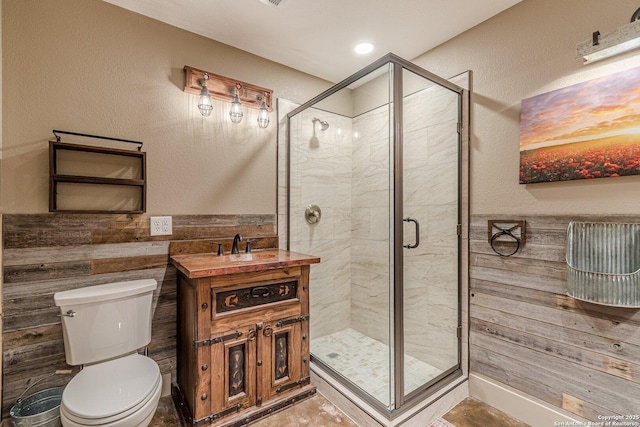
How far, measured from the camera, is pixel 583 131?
5.31ft

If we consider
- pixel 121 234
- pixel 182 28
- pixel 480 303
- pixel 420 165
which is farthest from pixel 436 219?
pixel 182 28

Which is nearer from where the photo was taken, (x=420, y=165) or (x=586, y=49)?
(x=586, y=49)

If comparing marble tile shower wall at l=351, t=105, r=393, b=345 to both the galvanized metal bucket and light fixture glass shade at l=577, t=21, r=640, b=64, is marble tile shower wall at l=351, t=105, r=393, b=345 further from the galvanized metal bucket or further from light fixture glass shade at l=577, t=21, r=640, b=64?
the galvanized metal bucket

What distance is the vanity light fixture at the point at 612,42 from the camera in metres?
1.36

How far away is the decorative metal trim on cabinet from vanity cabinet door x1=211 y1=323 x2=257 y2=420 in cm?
103

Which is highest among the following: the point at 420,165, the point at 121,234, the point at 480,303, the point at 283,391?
the point at 420,165

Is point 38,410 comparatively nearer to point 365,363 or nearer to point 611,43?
point 365,363

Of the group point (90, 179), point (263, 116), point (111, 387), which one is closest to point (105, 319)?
point (111, 387)

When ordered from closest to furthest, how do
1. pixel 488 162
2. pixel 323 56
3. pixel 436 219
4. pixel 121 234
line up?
pixel 121 234, pixel 488 162, pixel 436 219, pixel 323 56

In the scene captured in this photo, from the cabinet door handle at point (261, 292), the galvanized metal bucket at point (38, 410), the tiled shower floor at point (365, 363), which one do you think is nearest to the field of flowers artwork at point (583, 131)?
the tiled shower floor at point (365, 363)

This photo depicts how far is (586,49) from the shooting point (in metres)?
1.49

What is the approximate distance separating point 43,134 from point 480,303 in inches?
116

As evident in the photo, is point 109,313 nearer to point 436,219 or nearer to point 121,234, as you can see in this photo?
point 121,234

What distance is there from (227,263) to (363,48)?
6.41 ft
